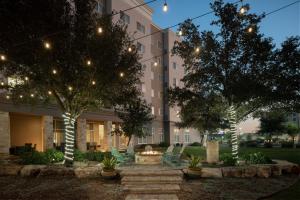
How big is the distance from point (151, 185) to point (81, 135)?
19.8 meters

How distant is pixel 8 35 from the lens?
12.3 meters

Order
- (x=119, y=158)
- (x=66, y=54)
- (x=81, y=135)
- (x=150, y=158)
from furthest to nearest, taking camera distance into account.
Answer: (x=81, y=135) < (x=150, y=158) < (x=119, y=158) < (x=66, y=54)

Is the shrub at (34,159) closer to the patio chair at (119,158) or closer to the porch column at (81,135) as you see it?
the patio chair at (119,158)

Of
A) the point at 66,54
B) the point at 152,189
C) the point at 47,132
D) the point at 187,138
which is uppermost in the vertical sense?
the point at 66,54

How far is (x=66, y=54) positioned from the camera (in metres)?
13.6

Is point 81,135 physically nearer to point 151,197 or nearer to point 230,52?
point 230,52

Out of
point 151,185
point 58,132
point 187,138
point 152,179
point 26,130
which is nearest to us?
point 151,185

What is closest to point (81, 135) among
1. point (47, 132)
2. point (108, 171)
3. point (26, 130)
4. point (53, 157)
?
point (47, 132)

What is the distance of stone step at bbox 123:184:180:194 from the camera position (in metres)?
9.28

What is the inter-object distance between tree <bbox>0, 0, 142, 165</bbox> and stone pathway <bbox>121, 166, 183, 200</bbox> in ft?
16.8

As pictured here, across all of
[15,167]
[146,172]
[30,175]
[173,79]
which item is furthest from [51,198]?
[173,79]

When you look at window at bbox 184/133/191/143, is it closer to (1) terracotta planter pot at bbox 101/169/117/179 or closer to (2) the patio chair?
(2) the patio chair

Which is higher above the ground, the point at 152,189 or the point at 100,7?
the point at 100,7

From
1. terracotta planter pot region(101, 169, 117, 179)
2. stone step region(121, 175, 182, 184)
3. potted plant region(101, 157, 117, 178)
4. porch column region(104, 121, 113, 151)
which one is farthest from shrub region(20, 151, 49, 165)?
porch column region(104, 121, 113, 151)
